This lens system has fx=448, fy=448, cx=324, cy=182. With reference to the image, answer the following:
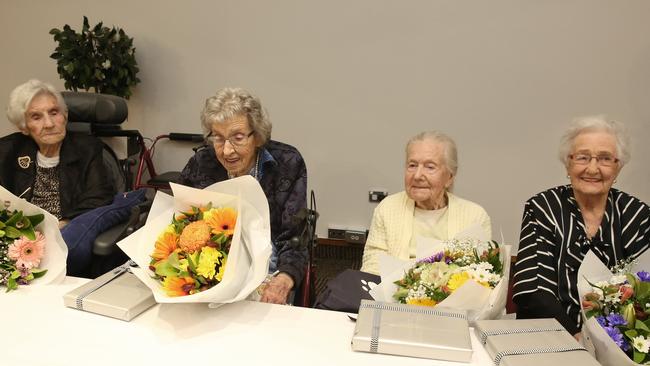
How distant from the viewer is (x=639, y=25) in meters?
3.04

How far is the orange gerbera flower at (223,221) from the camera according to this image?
1189 millimetres

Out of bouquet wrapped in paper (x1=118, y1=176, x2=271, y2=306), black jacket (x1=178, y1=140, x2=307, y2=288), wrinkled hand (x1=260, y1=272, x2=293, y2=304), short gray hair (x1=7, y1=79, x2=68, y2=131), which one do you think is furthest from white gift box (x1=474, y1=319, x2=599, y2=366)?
short gray hair (x1=7, y1=79, x2=68, y2=131)

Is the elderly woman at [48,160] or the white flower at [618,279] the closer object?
the white flower at [618,279]

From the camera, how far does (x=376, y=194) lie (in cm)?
370

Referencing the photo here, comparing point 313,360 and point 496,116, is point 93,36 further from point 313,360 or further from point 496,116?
point 313,360

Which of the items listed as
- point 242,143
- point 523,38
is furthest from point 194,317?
point 523,38

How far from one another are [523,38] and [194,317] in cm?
302

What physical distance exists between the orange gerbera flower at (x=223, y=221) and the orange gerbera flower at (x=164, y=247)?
10 centimetres

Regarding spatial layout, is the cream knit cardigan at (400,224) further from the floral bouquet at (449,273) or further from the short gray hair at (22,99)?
the short gray hair at (22,99)

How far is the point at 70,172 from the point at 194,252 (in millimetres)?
1668

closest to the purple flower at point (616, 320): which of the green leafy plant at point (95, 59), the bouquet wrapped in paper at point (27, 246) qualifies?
the bouquet wrapped in paper at point (27, 246)

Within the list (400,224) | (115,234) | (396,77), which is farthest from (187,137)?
(400,224)

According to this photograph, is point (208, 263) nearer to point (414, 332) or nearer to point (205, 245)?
point (205, 245)

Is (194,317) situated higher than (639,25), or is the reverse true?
(639,25)
